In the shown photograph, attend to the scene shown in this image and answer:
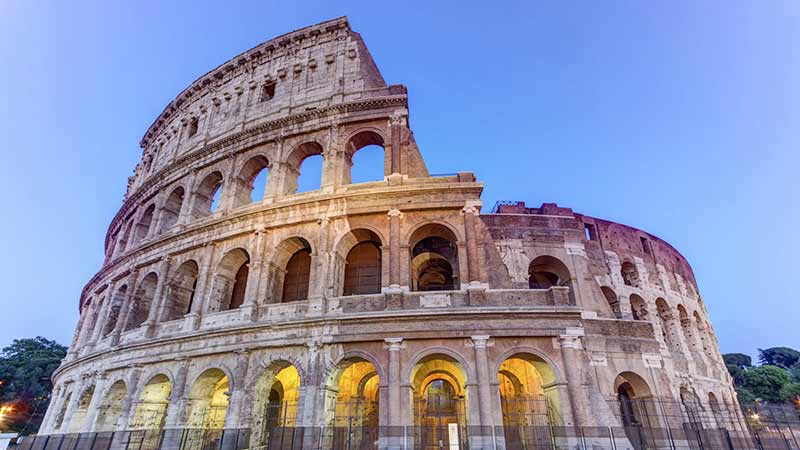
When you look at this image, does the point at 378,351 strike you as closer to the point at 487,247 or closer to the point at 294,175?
the point at 487,247

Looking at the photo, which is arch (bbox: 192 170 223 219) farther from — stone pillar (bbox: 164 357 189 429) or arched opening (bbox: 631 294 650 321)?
arched opening (bbox: 631 294 650 321)

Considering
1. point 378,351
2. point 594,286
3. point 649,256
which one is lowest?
point 378,351

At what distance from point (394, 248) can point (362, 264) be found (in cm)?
258

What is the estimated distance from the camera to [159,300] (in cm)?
1602

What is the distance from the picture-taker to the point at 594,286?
16.1m

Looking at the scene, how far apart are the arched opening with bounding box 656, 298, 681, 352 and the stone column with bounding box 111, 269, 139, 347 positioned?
25.0 m

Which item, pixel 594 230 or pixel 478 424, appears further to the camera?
pixel 594 230

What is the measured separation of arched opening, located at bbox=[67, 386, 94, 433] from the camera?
15.9 metres

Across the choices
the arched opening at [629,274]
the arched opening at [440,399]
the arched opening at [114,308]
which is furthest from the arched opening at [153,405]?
the arched opening at [629,274]

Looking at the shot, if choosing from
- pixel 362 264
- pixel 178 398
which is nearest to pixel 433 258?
pixel 362 264

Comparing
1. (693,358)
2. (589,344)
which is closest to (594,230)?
(589,344)

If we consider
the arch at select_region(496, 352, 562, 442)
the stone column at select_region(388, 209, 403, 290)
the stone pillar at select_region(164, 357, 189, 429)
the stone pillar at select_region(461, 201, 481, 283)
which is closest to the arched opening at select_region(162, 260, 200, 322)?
the stone pillar at select_region(164, 357, 189, 429)

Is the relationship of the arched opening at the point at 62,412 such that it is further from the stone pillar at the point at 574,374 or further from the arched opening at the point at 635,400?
the arched opening at the point at 635,400

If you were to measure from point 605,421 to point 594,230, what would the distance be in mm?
11108
